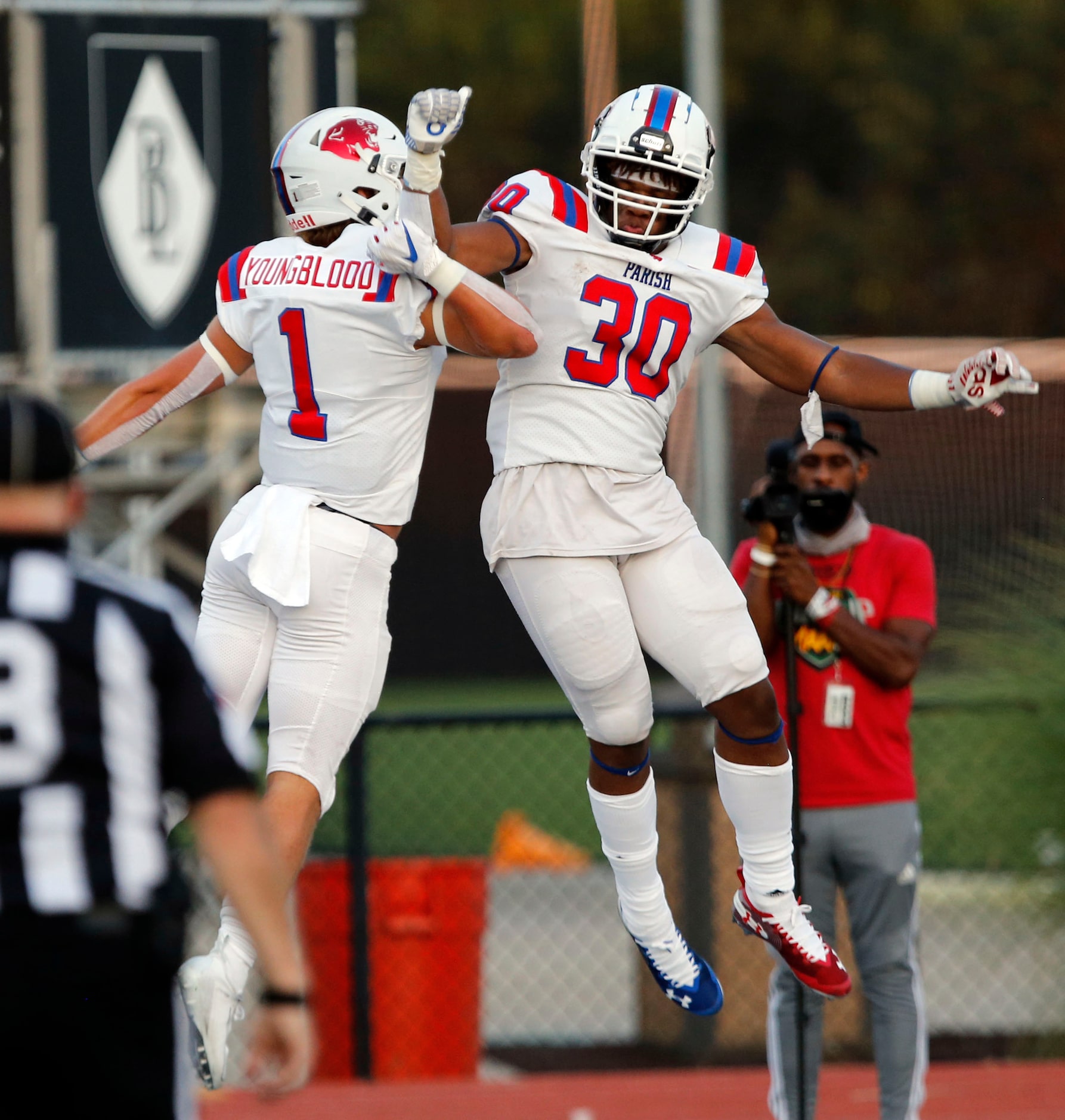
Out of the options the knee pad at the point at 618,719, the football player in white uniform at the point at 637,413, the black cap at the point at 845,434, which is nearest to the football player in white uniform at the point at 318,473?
the football player in white uniform at the point at 637,413

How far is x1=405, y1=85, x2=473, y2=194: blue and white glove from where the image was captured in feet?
13.4

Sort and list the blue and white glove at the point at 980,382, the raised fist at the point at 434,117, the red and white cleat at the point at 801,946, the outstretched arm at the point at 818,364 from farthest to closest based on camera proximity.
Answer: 1. the red and white cleat at the point at 801,946
2. the outstretched arm at the point at 818,364
3. the blue and white glove at the point at 980,382
4. the raised fist at the point at 434,117

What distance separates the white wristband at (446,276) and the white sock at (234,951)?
1.51m

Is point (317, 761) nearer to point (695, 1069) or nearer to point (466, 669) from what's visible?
point (695, 1069)

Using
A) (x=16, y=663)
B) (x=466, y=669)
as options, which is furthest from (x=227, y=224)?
(x=466, y=669)

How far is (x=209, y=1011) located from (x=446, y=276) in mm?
1769

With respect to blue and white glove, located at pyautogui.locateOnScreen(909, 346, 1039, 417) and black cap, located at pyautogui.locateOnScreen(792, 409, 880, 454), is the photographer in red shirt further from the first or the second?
blue and white glove, located at pyautogui.locateOnScreen(909, 346, 1039, 417)

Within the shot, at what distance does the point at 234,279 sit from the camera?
15.3ft

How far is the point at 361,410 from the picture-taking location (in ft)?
14.9

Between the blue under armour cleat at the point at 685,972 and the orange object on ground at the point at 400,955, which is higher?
the blue under armour cleat at the point at 685,972

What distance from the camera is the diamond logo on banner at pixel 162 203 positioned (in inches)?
419

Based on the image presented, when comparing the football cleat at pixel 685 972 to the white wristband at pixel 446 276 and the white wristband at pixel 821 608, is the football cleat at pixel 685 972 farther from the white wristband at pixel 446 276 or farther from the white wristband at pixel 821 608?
the white wristband at pixel 446 276

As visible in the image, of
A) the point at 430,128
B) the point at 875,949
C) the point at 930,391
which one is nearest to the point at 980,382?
the point at 930,391

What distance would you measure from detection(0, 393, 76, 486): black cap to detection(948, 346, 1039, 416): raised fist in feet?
7.69
